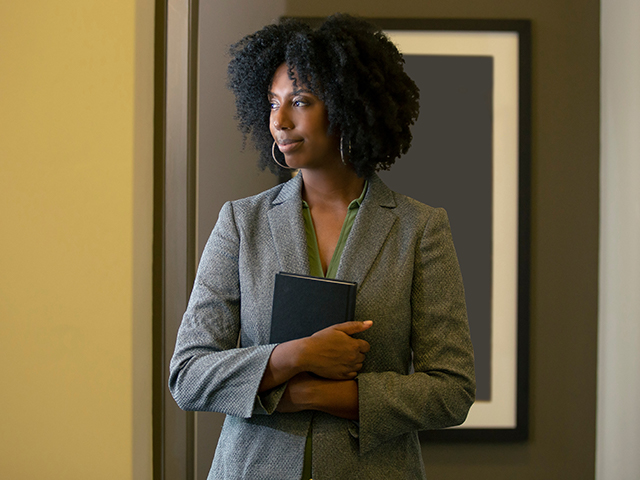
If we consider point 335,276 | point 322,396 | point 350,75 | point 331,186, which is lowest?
point 322,396

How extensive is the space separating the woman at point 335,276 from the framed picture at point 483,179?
474 mm

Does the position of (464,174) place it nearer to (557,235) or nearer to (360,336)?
(557,235)

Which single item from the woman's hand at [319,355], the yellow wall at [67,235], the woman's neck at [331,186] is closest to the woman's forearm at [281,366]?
the woman's hand at [319,355]

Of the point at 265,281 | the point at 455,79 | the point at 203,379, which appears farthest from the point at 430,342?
the point at 455,79

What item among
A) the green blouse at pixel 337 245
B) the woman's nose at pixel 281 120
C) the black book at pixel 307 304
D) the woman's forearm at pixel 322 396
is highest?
the woman's nose at pixel 281 120

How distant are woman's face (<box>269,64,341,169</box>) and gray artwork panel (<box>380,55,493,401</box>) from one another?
2.07 ft

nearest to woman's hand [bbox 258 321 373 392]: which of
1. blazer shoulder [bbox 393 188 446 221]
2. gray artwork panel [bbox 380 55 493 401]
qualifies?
blazer shoulder [bbox 393 188 446 221]

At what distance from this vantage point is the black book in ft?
3.39

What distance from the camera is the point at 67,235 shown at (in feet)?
4.72

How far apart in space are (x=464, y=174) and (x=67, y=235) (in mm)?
1272

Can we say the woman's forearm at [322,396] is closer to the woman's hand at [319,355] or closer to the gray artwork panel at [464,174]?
the woman's hand at [319,355]

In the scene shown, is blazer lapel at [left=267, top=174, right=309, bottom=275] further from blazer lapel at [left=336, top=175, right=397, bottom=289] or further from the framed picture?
the framed picture

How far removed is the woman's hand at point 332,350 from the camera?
39.3 inches

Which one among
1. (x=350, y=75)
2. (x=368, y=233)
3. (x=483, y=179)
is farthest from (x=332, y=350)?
(x=483, y=179)
